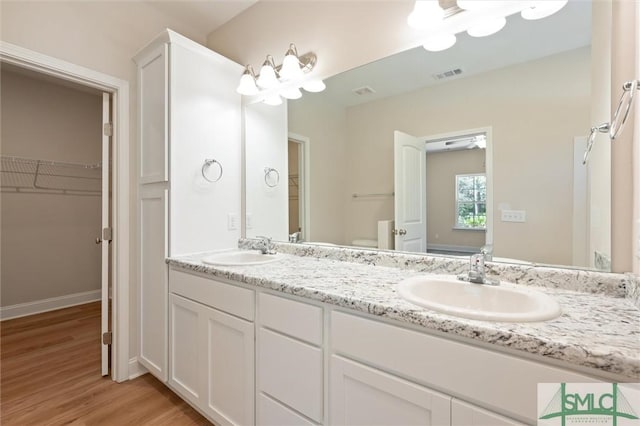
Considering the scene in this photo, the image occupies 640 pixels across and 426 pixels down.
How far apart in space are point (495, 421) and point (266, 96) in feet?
6.85

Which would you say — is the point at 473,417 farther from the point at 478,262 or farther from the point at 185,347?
the point at 185,347

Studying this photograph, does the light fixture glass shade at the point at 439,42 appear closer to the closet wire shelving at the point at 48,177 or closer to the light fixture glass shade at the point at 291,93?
the light fixture glass shade at the point at 291,93

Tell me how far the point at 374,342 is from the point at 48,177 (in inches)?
165

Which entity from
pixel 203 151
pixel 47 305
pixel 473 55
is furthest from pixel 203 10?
pixel 47 305

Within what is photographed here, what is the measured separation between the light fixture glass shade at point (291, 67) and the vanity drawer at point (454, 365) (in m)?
1.50

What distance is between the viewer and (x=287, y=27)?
2.00 meters

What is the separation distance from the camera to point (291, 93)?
1989mm

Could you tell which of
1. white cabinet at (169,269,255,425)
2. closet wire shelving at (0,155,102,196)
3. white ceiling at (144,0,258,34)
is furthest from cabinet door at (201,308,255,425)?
closet wire shelving at (0,155,102,196)

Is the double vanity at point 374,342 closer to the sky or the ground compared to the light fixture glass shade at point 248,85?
closer to the ground

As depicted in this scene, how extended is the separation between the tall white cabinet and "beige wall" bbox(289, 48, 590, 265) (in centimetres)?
123

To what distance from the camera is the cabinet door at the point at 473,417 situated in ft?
2.32

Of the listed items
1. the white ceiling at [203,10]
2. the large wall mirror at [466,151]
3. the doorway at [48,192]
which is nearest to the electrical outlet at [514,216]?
the large wall mirror at [466,151]

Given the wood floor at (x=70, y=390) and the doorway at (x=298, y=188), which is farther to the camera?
the doorway at (x=298, y=188)

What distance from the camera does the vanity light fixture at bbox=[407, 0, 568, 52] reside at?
1.18 meters
